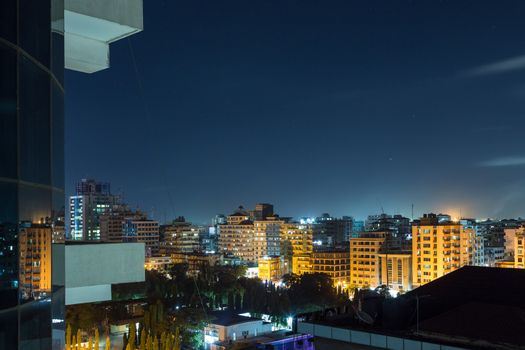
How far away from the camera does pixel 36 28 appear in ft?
7.83

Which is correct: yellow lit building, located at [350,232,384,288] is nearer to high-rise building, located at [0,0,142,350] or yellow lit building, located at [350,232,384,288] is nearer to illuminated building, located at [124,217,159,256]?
illuminated building, located at [124,217,159,256]

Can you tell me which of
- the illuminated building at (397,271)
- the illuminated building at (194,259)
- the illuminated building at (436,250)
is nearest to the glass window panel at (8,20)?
the illuminated building at (436,250)

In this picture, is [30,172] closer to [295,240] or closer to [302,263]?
[302,263]

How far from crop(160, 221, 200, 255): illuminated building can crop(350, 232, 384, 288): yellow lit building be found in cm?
3334

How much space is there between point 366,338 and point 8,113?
6.87 m

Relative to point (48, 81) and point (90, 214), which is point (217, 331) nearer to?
point (48, 81)

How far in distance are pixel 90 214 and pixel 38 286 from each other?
102246mm

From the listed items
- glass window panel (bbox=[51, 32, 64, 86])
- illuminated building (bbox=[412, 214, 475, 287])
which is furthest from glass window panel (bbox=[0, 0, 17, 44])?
illuminated building (bbox=[412, 214, 475, 287])

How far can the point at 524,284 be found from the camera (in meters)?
9.62

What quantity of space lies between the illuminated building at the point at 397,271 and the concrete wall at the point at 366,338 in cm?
4412

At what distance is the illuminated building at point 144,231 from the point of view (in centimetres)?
8088

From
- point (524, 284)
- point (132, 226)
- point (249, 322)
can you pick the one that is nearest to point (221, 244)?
point (132, 226)

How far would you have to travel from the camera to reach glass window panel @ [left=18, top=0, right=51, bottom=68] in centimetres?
225

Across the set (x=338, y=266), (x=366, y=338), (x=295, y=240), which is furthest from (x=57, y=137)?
(x=295, y=240)
